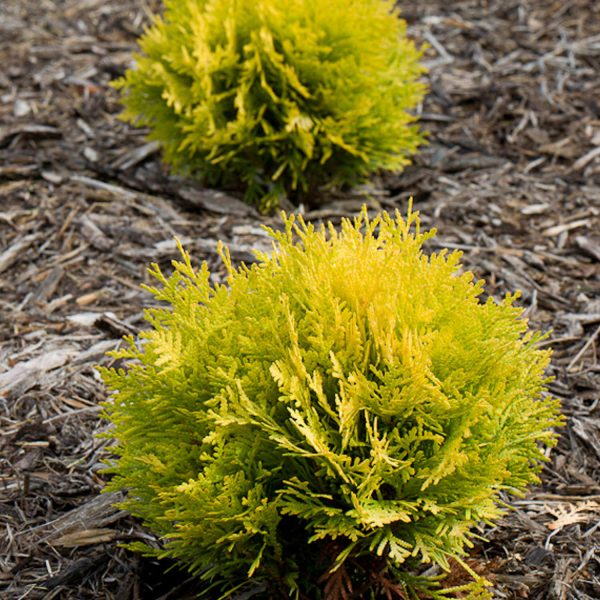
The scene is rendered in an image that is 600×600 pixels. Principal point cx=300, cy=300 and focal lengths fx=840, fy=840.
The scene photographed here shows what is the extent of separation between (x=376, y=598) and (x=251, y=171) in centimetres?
311

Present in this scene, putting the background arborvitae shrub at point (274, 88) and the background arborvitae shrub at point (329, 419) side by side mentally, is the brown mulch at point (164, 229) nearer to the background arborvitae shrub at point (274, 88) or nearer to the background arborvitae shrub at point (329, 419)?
the background arborvitae shrub at point (274, 88)

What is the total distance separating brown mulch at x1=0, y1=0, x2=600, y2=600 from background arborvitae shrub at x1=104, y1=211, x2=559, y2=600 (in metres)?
0.45

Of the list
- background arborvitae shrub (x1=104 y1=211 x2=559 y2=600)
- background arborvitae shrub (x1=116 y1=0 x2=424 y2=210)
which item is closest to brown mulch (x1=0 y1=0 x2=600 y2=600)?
background arborvitae shrub (x1=116 y1=0 x2=424 y2=210)

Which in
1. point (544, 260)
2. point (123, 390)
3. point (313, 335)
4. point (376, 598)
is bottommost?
point (544, 260)

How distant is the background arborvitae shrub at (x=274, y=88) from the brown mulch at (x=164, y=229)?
1.06 ft

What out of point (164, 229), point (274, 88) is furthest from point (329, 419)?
point (274, 88)

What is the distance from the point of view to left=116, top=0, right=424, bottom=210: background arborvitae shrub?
480 cm

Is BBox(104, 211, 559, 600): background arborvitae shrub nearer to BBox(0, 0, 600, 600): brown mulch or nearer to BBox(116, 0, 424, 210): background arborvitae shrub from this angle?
BBox(0, 0, 600, 600): brown mulch

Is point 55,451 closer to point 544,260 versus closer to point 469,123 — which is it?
point 544,260

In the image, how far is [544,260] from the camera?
4.86 meters

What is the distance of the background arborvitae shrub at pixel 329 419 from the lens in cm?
239

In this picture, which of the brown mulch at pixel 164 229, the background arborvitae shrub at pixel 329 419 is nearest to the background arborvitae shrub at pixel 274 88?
the brown mulch at pixel 164 229

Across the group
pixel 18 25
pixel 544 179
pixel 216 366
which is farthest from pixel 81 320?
pixel 18 25

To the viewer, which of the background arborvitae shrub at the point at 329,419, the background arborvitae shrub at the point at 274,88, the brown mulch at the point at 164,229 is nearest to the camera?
the background arborvitae shrub at the point at 329,419
